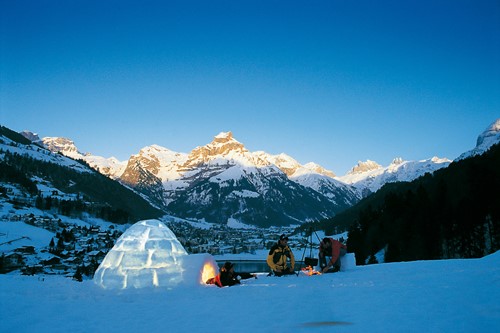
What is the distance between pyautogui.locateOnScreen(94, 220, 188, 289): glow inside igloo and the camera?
→ 53.2 ft

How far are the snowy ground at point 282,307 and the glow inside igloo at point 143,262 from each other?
1.49 meters

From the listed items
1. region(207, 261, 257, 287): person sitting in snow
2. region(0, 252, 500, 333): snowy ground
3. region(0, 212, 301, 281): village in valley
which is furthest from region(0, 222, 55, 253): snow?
region(0, 252, 500, 333): snowy ground

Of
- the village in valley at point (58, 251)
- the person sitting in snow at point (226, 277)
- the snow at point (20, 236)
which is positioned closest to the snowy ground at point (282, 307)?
the person sitting in snow at point (226, 277)

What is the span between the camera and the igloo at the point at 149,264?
16.2 metres

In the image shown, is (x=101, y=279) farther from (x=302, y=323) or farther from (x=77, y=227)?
(x=77, y=227)

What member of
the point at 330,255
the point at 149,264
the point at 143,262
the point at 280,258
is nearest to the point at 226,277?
the point at 280,258

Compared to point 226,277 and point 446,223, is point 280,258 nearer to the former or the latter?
point 226,277

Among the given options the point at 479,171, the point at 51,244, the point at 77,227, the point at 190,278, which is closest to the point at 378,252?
Answer: the point at 479,171

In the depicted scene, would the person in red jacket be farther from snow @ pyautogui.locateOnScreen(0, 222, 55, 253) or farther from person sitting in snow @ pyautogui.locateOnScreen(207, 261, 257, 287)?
snow @ pyautogui.locateOnScreen(0, 222, 55, 253)

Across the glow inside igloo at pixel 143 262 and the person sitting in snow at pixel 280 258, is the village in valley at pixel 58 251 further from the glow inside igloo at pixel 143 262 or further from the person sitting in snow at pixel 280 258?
the person sitting in snow at pixel 280 258

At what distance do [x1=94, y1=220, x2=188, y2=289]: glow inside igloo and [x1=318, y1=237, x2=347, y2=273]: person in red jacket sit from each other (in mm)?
7091

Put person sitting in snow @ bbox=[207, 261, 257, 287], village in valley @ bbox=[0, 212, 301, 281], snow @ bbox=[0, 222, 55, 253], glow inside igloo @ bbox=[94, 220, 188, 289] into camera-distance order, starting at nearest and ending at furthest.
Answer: person sitting in snow @ bbox=[207, 261, 257, 287] → glow inside igloo @ bbox=[94, 220, 188, 289] → village in valley @ bbox=[0, 212, 301, 281] → snow @ bbox=[0, 222, 55, 253]

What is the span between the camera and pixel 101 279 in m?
16.6

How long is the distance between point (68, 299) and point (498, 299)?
12802 mm
